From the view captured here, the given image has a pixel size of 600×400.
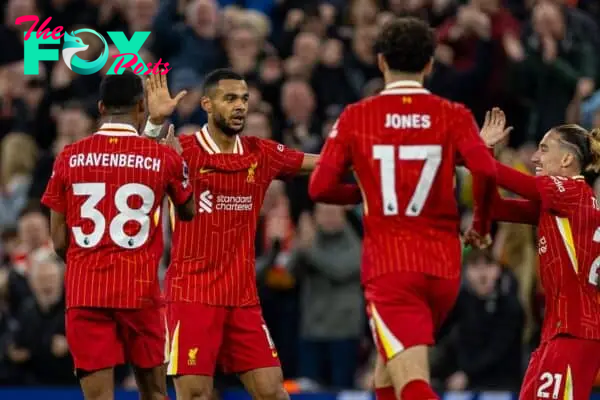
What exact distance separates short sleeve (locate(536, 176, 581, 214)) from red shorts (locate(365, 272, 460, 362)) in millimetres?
936

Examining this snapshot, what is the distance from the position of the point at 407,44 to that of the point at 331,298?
248 inches

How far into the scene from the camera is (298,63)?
17.1 metres

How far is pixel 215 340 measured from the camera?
10703mm

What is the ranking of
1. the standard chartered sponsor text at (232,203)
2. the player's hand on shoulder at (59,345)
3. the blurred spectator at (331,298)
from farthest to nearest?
the player's hand on shoulder at (59,345), the blurred spectator at (331,298), the standard chartered sponsor text at (232,203)

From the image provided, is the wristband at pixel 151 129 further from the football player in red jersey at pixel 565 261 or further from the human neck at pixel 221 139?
the football player in red jersey at pixel 565 261

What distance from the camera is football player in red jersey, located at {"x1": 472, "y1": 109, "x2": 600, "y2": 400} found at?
32.4 ft

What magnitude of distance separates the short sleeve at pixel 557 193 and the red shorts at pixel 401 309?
0.94m

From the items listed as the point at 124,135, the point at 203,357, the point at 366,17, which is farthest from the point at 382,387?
the point at 366,17

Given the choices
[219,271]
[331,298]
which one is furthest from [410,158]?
[331,298]

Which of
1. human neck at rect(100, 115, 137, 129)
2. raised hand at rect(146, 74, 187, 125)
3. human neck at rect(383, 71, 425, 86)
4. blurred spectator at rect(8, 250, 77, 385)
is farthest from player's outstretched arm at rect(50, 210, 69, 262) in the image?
blurred spectator at rect(8, 250, 77, 385)

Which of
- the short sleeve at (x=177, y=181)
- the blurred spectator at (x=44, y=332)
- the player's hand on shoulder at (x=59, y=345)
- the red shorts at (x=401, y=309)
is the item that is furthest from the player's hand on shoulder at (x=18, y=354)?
the red shorts at (x=401, y=309)

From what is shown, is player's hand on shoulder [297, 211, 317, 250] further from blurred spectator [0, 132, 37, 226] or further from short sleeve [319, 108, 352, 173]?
short sleeve [319, 108, 352, 173]

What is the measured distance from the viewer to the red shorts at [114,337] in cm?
1032

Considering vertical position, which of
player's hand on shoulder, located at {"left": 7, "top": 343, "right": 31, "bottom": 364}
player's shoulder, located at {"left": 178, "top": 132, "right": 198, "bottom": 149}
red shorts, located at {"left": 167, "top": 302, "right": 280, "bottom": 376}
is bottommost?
player's hand on shoulder, located at {"left": 7, "top": 343, "right": 31, "bottom": 364}
